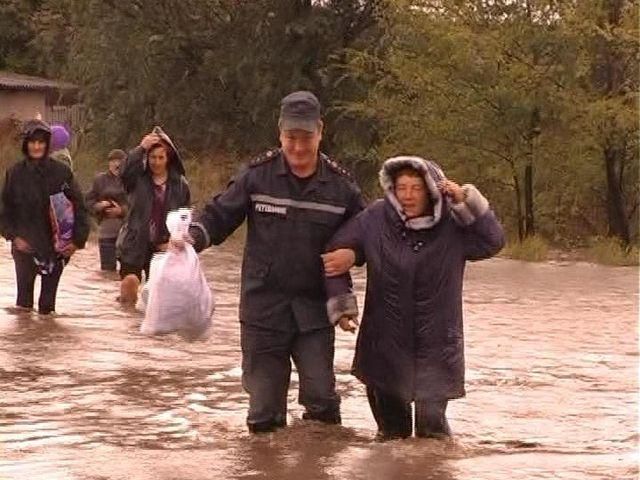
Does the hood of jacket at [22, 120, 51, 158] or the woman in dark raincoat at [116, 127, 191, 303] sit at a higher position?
the hood of jacket at [22, 120, 51, 158]

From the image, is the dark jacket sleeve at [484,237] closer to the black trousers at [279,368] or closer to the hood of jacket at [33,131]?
the black trousers at [279,368]

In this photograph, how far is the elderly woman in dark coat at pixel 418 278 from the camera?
22.2 feet

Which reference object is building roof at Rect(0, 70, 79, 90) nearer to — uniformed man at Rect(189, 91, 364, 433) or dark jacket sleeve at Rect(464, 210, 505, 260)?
uniformed man at Rect(189, 91, 364, 433)

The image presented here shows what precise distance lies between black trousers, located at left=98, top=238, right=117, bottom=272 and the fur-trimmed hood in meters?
9.96

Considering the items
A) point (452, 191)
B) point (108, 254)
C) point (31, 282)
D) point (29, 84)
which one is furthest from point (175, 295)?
point (29, 84)

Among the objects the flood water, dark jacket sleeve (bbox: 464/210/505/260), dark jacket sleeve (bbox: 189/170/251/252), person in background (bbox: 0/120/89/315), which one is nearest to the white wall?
the flood water

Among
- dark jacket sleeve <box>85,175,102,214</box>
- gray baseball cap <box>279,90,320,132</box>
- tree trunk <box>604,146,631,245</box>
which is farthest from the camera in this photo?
tree trunk <box>604,146,631,245</box>

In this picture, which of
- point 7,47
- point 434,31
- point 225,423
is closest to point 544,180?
point 434,31

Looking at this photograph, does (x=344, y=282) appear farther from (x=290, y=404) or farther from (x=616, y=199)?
(x=616, y=199)

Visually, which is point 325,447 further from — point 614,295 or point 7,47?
point 7,47

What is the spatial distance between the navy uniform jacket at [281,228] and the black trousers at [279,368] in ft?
0.25

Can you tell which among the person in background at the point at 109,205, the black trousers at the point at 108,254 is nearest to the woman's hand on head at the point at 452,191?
the person in background at the point at 109,205

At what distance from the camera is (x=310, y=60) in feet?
120

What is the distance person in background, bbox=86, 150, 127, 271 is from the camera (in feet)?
50.4
